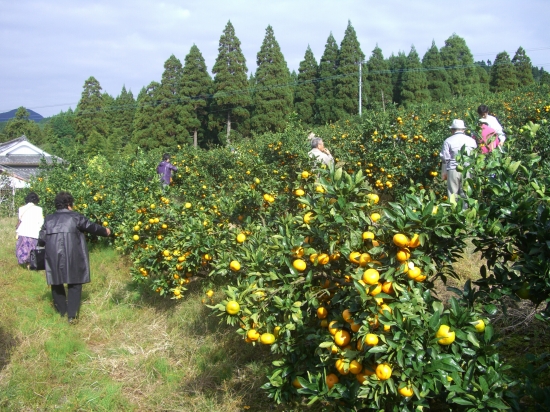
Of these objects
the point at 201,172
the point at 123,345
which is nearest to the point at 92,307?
the point at 123,345

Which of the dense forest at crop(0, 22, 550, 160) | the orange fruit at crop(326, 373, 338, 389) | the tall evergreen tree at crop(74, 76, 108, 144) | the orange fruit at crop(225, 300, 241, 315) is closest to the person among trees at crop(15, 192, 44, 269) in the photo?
the orange fruit at crop(225, 300, 241, 315)

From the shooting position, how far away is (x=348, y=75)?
27.7 meters

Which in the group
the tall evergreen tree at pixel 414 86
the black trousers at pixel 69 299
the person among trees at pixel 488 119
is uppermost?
the tall evergreen tree at pixel 414 86

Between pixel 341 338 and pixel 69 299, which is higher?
pixel 341 338

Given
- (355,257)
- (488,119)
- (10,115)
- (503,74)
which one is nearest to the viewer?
(355,257)

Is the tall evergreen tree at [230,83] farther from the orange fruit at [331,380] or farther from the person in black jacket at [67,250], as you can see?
the orange fruit at [331,380]

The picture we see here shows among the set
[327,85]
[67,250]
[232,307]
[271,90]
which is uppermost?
[327,85]

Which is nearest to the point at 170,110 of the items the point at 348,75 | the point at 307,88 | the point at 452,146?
the point at 307,88

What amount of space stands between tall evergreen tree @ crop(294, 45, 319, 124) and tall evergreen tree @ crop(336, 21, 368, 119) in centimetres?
186

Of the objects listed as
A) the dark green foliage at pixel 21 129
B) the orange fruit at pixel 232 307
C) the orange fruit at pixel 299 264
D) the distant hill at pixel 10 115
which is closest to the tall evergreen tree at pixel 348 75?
→ the orange fruit at pixel 299 264

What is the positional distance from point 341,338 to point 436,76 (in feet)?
101

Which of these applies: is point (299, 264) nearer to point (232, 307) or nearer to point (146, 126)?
point (232, 307)

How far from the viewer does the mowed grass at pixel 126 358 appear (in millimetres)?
3176

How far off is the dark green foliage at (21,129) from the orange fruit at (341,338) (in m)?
55.3
